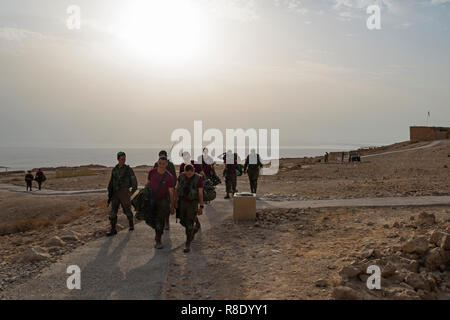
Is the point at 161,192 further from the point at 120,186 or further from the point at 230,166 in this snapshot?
the point at 230,166

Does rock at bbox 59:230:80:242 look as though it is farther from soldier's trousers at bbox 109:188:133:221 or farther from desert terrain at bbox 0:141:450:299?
soldier's trousers at bbox 109:188:133:221

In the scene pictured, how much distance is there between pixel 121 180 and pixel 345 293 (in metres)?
5.12

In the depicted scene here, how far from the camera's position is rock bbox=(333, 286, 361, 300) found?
14.2ft

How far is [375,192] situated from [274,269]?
9.25 metres

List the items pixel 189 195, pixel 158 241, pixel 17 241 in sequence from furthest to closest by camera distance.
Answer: pixel 17 241, pixel 158 241, pixel 189 195

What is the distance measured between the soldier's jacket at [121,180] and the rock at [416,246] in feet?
17.2

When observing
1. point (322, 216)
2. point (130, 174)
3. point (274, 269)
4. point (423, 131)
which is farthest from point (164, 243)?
point (423, 131)

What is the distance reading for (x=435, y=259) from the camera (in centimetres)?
514

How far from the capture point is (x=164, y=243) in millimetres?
7230

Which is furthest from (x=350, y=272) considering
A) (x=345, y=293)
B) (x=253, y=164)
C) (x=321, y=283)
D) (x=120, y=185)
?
(x=253, y=164)

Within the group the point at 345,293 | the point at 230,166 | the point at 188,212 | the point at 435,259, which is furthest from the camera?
the point at 230,166

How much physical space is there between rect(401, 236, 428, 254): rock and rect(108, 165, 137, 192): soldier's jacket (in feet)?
17.2

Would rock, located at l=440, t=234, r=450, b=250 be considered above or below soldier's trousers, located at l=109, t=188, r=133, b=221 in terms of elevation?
below

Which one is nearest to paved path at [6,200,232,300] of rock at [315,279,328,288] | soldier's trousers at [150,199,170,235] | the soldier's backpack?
soldier's trousers at [150,199,170,235]
